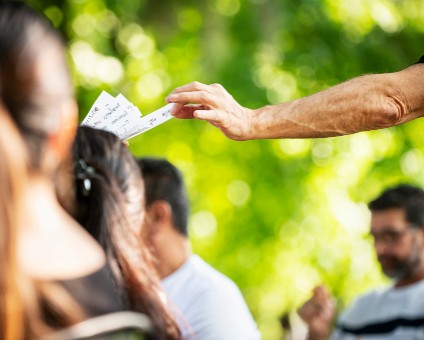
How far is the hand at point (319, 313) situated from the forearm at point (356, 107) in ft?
8.76

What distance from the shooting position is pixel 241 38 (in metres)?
11.1

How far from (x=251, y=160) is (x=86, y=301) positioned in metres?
10.9

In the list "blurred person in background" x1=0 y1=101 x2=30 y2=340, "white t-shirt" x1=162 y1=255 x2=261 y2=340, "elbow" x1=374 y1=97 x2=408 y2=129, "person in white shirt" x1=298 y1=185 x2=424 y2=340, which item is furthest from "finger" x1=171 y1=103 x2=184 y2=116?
"person in white shirt" x1=298 y1=185 x2=424 y2=340

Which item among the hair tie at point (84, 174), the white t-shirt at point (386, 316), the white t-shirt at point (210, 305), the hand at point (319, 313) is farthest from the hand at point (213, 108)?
the white t-shirt at point (386, 316)

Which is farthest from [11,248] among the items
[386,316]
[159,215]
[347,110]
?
[386,316]

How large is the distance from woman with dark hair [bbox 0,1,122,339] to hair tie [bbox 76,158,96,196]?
0.77 m

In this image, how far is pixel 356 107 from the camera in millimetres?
3357

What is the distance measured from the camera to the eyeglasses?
22.2 ft

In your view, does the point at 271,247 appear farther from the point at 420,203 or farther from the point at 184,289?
the point at 184,289

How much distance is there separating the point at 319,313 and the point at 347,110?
9.18ft

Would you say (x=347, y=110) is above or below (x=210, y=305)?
above

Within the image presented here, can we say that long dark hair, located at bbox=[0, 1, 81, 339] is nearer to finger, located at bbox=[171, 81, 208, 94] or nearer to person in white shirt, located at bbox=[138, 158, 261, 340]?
finger, located at bbox=[171, 81, 208, 94]

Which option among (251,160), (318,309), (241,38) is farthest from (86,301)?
(251,160)

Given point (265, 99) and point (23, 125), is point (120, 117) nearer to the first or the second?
point (23, 125)
